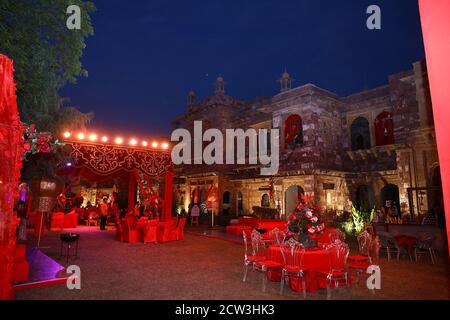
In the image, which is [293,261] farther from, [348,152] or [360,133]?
[360,133]

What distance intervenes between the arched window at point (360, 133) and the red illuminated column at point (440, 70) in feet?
52.0

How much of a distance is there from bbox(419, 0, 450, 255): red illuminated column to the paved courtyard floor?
3.77 meters

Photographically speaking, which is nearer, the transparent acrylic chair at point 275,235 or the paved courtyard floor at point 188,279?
the paved courtyard floor at point 188,279

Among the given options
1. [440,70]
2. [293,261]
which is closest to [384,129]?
[293,261]

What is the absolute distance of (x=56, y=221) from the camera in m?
14.1

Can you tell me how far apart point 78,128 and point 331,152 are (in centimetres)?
1391

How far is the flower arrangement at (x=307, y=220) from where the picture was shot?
5.69m

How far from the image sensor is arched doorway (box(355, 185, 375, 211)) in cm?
1611

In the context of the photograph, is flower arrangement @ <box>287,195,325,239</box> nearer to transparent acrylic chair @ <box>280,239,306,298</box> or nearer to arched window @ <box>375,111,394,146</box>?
transparent acrylic chair @ <box>280,239,306,298</box>

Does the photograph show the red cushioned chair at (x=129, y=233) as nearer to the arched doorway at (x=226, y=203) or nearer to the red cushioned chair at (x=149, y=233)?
the red cushioned chair at (x=149, y=233)

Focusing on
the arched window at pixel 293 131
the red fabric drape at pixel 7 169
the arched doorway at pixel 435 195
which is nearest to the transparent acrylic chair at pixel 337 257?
the red fabric drape at pixel 7 169

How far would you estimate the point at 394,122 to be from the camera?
13.8 m

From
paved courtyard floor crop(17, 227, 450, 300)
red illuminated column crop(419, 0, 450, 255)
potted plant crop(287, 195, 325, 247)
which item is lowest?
paved courtyard floor crop(17, 227, 450, 300)

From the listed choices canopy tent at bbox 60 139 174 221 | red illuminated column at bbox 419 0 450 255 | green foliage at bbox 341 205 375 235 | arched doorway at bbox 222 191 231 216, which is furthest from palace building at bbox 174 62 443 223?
red illuminated column at bbox 419 0 450 255
